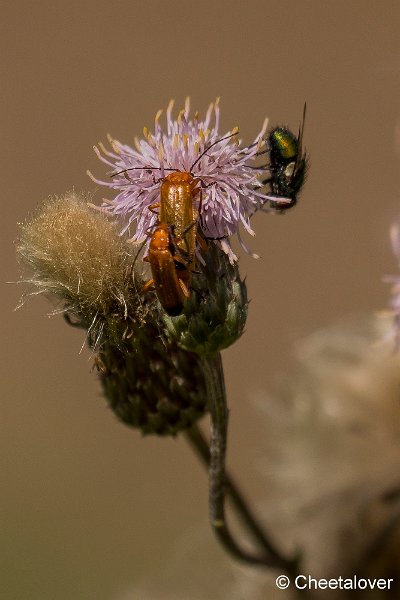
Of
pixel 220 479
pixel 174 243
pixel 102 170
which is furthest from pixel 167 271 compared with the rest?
pixel 102 170

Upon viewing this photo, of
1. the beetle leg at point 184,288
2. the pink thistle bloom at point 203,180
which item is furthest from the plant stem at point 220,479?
the pink thistle bloom at point 203,180

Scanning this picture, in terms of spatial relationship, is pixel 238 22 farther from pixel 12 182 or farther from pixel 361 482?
pixel 361 482

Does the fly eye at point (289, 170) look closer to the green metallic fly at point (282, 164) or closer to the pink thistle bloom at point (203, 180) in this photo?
the green metallic fly at point (282, 164)

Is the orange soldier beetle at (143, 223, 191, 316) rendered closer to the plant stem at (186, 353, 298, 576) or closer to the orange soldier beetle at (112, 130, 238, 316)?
the orange soldier beetle at (112, 130, 238, 316)

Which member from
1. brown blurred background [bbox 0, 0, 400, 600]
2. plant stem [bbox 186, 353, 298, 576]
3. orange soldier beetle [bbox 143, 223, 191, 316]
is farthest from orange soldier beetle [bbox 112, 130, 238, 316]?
brown blurred background [bbox 0, 0, 400, 600]

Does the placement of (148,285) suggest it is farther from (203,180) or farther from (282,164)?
(282,164)

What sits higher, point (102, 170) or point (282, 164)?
point (102, 170)
